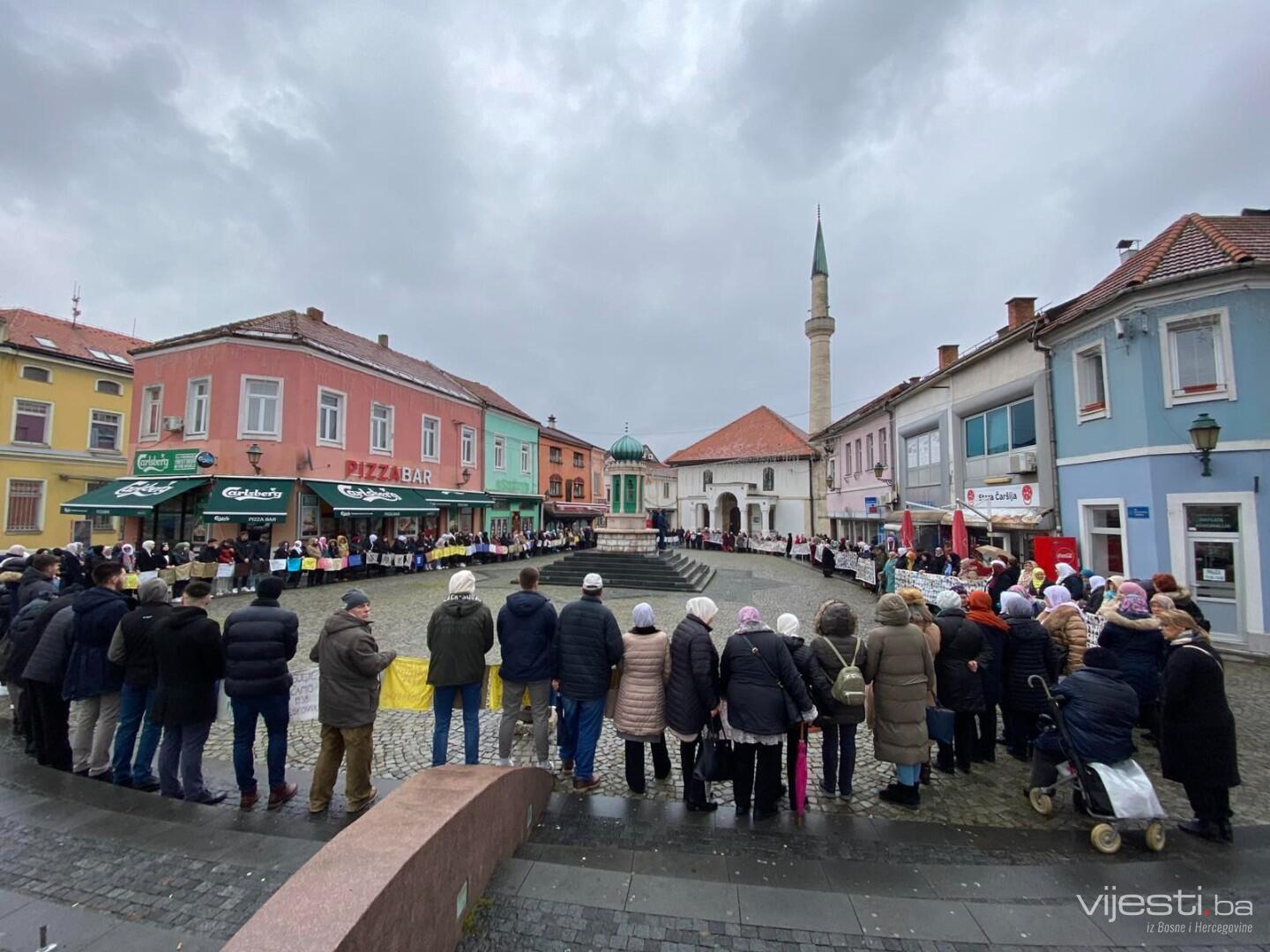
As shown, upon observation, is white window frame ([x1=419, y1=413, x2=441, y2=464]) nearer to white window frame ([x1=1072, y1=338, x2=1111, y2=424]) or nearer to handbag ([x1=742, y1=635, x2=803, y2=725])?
handbag ([x1=742, y1=635, x2=803, y2=725])

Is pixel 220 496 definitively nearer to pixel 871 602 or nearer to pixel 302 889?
pixel 302 889

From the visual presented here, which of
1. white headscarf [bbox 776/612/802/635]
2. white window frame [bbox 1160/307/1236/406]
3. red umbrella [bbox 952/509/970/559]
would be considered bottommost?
white headscarf [bbox 776/612/802/635]

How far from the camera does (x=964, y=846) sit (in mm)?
3764

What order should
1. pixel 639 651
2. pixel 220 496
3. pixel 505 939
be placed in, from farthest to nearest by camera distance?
pixel 220 496, pixel 639 651, pixel 505 939

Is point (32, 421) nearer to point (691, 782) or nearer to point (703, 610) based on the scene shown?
point (703, 610)

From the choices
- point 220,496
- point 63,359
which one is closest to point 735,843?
point 220,496

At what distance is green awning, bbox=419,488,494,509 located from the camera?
2325cm

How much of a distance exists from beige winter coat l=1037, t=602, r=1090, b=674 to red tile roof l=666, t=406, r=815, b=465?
30737 mm

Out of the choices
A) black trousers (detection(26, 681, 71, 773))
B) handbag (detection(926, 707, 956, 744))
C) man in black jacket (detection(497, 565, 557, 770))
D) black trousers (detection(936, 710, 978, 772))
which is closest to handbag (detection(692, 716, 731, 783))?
man in black jacket (detection(497, 565, 557, 770))

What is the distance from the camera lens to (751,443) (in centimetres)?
3912

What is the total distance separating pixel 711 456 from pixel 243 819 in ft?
121

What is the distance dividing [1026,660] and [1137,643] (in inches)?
40.9

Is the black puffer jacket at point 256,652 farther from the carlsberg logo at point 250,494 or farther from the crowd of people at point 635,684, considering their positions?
the carlsberg logo at point 250,494

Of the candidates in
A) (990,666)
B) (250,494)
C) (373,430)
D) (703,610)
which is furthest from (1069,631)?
(373,430)
